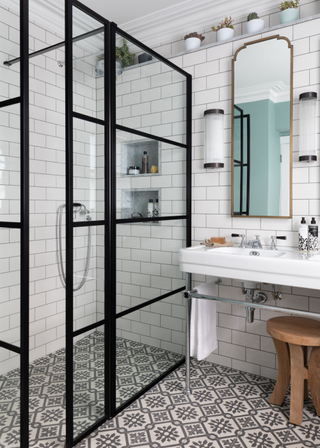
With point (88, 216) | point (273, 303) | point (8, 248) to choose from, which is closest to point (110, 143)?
point (88, 216)

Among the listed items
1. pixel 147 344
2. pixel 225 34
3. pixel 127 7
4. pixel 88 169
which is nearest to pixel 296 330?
pixel 147 344

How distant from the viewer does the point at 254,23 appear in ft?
8.20

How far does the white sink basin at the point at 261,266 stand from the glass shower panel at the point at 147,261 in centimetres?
28

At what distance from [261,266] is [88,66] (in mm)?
1490

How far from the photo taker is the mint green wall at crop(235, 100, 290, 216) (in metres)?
2.43

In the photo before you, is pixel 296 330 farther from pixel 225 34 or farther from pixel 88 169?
pixel 225 34

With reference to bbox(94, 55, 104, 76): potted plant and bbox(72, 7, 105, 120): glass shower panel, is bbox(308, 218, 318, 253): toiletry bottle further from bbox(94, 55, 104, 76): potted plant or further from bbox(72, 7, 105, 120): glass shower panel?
bbox(94, 55, 104, 76): potted plant

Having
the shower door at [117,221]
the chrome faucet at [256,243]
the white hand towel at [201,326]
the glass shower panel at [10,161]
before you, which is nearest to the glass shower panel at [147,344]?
the shower door at [117,221]

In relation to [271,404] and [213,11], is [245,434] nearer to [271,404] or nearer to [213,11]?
[271,404]

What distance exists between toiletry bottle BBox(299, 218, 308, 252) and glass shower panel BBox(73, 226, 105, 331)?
132 centimetres

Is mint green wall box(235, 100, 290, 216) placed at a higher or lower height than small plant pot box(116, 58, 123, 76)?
lower

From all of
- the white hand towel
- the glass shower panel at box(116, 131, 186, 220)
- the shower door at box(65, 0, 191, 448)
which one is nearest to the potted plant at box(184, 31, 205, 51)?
the shower door at box(65, 0, 191, 448)

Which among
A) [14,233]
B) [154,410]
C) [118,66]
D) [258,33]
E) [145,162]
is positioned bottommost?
[154,410]

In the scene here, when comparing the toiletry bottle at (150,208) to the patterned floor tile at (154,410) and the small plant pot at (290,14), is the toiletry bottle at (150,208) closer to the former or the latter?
the patterned floor tile at (154,410)
